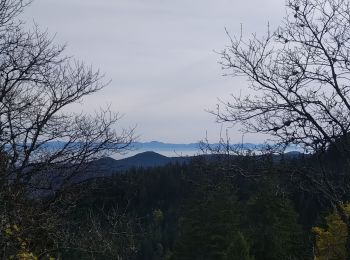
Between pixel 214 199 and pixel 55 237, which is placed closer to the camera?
pixel 55 237

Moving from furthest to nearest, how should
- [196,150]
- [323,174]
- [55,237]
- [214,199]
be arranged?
[214,199]
[55,237]
[196,150]
[323,174]

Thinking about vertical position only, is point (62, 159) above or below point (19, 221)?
above

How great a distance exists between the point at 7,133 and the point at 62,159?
958 mm

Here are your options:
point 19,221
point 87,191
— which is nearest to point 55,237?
point 87,191

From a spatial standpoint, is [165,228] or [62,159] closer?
[62,159]

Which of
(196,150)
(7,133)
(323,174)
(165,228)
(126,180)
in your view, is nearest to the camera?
(323,174)

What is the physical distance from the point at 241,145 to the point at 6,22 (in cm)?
394

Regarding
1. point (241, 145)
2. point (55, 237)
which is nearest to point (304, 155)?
point (241, 145)

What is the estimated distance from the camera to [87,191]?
9.11m

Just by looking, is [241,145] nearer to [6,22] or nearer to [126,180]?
[126,180]

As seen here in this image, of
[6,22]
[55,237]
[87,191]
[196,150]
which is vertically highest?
[6,22]

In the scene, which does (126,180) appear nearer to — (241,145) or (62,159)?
(62,159)

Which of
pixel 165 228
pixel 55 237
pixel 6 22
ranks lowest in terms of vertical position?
pixel 165 228

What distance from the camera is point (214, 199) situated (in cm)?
3325
